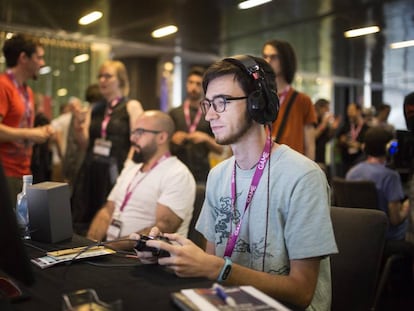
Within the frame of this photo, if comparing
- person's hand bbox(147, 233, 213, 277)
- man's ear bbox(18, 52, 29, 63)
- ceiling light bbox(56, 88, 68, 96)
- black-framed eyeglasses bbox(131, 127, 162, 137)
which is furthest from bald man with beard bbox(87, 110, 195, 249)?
ceiling light bbox(56, 88, 68, 96)

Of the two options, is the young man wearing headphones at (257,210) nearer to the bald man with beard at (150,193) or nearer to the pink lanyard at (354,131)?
the bald man with beard at (150,193)

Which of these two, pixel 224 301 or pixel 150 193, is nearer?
pixel 224 301

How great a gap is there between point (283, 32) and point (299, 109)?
21.1ft

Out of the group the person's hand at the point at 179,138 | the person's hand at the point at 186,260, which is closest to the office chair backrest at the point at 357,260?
the person's hand at the point at 186,260

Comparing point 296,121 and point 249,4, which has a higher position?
point 249,4

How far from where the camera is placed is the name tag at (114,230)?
2.61 m

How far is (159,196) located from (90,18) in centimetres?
575

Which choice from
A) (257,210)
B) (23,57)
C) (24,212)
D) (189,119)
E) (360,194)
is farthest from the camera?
(189,119)

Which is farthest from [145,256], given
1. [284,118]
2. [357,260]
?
[284,118]

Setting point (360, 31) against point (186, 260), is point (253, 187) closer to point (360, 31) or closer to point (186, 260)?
point (186, 260)

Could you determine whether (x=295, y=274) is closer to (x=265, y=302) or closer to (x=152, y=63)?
(x=265, y=302)

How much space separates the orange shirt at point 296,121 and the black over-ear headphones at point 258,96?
145 cm

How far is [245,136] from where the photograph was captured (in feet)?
5.26

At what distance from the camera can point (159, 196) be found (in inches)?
103
